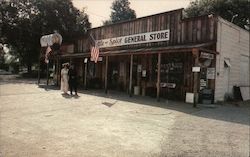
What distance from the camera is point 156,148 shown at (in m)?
6.61

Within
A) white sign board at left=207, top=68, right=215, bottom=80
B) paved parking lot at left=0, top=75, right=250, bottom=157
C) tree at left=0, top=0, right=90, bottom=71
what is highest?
tree at left=0, top=0, right=90, bottom=71

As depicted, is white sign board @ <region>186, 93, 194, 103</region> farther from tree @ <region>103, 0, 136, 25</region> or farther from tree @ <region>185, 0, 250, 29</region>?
tree @ <region>103, 0, 136, 25</region>

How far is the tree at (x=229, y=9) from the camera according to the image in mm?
37781

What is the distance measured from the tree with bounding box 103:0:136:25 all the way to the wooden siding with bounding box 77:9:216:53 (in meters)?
32.4

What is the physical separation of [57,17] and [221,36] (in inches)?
1149

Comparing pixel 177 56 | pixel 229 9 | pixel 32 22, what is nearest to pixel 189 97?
pixel 177 56

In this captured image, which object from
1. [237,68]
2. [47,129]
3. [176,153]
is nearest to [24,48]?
[237,68]

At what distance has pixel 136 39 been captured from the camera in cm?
1916

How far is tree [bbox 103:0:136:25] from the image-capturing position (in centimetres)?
5322

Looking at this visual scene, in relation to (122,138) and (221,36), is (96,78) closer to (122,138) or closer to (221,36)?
(221,36)

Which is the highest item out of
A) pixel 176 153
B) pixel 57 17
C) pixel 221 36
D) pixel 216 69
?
pixel 57 17

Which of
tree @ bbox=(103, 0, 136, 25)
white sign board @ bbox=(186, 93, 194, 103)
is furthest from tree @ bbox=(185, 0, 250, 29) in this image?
white sign board @ bbox=(186, 93, 194, 103)

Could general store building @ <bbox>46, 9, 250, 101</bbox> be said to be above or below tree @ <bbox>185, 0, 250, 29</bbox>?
below

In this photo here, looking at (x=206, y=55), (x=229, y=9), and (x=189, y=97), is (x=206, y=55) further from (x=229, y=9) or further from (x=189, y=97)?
(x=229, y=9)
